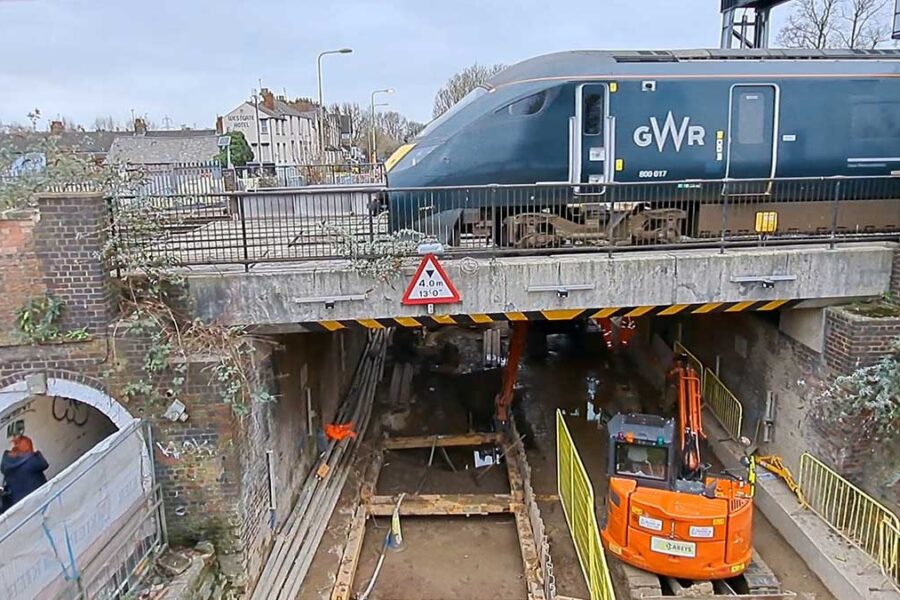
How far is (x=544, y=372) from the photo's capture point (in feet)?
53.0

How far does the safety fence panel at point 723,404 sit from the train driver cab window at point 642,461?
136 inches

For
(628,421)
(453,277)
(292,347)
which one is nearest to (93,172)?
(292,347)

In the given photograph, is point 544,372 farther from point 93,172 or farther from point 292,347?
point 93,172

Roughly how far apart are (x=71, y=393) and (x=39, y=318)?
2.76 feet

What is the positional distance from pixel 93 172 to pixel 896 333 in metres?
9.78

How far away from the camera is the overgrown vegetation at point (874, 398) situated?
25.9 ft

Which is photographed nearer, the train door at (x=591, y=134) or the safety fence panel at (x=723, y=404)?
the train door at (x=591, y=134)

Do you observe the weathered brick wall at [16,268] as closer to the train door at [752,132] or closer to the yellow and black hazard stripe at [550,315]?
the yellow and black hazard stripe at [550,315]

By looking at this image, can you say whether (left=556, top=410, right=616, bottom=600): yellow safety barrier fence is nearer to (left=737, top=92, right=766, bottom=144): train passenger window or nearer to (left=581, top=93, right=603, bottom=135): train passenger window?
(left=581, top=93, right=603, bottom=135): train passenger window

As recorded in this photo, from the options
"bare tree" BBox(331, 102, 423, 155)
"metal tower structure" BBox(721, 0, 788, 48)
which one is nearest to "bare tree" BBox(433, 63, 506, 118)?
"bare tree" BBox(331, 102, 423, 155)

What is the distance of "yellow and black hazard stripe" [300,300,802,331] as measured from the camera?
796cm

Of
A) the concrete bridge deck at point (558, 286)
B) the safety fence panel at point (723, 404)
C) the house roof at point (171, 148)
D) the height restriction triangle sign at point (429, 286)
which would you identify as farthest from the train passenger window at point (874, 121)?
the house roof at point (171, 148)

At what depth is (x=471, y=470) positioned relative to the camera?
38.5ft

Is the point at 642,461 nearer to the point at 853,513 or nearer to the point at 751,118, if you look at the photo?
the point at 853,513
